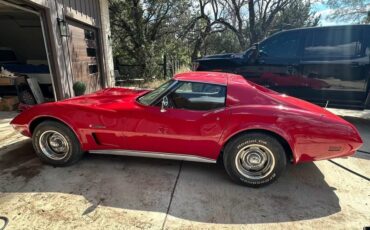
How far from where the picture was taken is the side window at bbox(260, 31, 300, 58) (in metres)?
5.34

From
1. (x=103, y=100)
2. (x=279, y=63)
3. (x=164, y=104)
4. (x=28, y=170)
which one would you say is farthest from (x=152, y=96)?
(x=279, y=63)

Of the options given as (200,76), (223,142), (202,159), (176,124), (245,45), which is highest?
(245,45)

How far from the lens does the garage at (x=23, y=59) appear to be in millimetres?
6203

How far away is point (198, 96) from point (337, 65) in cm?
351

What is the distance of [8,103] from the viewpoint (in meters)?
5.90

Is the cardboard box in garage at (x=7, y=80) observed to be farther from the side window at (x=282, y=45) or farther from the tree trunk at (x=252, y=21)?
the tree trunk at (x=252, y=21)

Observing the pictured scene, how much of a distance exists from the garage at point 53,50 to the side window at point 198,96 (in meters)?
3.94

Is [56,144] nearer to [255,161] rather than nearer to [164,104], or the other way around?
[164,104]

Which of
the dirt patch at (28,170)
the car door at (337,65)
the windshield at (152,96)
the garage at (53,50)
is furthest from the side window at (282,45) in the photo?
the dirt patch at (28,170)

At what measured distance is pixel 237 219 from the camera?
8.13ft

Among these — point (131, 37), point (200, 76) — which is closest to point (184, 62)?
point (131, 37)

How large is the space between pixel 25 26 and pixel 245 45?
16855 mm

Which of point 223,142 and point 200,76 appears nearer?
point 223,142

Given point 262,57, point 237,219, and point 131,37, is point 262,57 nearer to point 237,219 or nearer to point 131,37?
point 237,219
